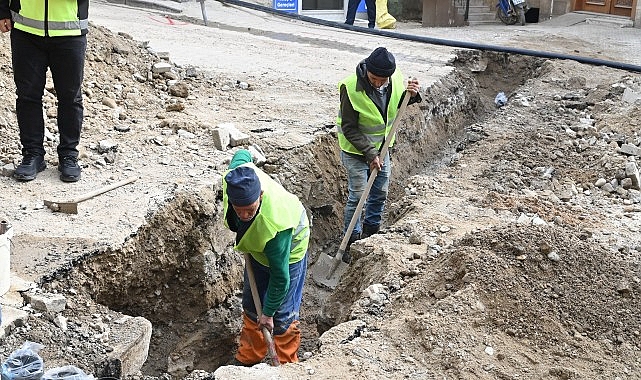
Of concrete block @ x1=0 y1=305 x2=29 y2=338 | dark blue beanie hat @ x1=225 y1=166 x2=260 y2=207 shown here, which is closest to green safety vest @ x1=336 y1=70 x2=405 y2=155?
dark blue beanie hat @ x1=225 y1=166 x2=260 y2=207

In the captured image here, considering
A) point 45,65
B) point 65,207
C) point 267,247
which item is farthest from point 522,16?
point 267,247

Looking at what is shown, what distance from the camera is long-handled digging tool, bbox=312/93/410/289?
729cm

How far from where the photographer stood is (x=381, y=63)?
681 centimetres

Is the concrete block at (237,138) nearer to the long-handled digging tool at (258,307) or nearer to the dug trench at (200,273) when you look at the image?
the dug trench at (200,273)

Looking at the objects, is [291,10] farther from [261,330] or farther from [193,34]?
[261,330]

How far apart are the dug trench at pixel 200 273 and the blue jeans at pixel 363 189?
6.0 inches

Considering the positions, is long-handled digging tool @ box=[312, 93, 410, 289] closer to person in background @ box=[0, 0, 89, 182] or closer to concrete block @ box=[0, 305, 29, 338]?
person in background @ box=[0, 0, 89, 182]

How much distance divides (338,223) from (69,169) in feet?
10.1

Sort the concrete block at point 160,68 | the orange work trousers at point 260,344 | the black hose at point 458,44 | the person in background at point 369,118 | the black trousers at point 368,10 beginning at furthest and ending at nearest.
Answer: the black trousers at point 368,10
the black hose at point 458,44
the concrete block at point 160,68
the person in background at point 369,118
the orange work trousers at point 260,344

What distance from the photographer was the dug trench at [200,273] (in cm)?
597

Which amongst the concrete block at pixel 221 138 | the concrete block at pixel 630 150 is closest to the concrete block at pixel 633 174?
the concrete block at pixel 630 150

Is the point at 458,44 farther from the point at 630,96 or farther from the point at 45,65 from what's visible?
the point at 45,65

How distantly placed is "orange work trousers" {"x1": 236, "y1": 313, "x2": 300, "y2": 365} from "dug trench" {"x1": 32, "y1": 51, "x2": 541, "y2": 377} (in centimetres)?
42

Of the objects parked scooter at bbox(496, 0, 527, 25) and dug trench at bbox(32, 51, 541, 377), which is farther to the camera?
parked scooter at bbox(496, 0, 527, 25)
